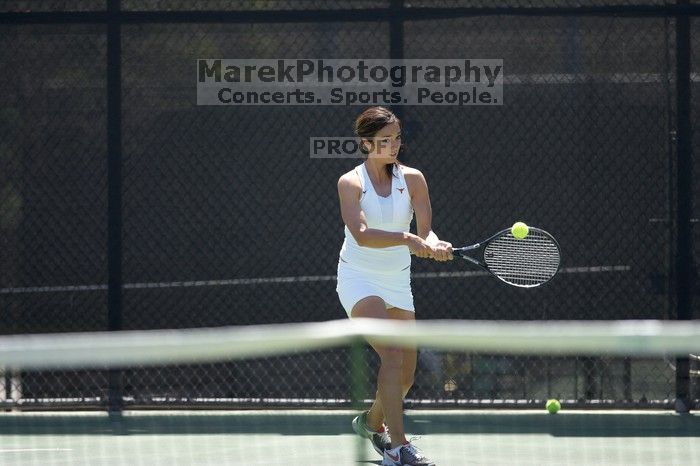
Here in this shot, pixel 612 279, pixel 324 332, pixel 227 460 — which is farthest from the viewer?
pixel 612 279

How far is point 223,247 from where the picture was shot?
6.81 m

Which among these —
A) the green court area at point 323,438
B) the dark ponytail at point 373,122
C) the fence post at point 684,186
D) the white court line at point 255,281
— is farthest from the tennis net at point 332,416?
the dark ponytail at point 373,122

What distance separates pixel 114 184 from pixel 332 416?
1.68m

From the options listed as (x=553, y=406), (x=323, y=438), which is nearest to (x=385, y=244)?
(x=323, y=438)

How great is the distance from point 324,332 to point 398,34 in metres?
3.73

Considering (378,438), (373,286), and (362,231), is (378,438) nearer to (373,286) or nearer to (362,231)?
(373,286)

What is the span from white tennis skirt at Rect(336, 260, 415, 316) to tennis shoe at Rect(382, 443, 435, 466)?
0.57 meters

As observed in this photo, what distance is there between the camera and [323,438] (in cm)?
603

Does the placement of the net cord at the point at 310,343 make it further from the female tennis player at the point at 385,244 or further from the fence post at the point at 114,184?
the fence post at the point at 114,184

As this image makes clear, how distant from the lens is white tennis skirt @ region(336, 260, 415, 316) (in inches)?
201

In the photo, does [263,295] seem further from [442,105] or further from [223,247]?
[442,105]

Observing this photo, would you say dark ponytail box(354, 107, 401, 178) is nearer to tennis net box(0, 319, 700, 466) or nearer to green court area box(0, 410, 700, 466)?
tennis net box(0, 319, 700, 466)

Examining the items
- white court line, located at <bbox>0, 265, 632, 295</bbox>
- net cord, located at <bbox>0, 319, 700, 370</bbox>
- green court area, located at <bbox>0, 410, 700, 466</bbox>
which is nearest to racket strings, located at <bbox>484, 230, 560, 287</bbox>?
green court area, located at <bbox>0, 410, 700, 466</bbox>

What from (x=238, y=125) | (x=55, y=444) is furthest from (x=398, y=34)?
(x=55, y=444)
